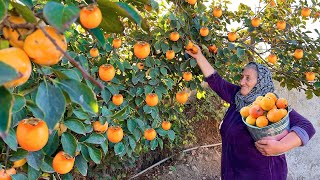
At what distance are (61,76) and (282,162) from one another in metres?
2.09

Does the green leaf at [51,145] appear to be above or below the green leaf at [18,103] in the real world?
below

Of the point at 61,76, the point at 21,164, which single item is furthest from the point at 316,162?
the point at 61,76

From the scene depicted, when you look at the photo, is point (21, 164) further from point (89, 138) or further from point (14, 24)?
point (14, 24)

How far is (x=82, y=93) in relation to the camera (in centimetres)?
59

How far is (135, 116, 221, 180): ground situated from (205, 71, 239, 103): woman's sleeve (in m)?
1.39

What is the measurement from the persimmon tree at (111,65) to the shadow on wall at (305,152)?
5.51 ft

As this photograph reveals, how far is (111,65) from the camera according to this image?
67.8 inches

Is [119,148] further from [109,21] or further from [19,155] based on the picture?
[109,21]

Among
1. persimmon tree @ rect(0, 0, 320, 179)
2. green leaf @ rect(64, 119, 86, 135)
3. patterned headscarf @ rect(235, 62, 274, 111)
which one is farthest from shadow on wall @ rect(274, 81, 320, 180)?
green leaf @ rect(64, 119, 86, 135)

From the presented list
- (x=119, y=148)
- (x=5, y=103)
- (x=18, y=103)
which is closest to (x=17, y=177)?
(x=18, y=103)

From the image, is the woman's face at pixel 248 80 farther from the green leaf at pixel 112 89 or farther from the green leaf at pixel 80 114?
the green leaf at pixel 80 114

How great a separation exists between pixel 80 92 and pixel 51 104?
0.14 feet

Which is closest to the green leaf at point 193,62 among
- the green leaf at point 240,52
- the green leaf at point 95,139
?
the green leaf at point 240,52

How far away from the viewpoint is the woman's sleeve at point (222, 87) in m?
2.60
